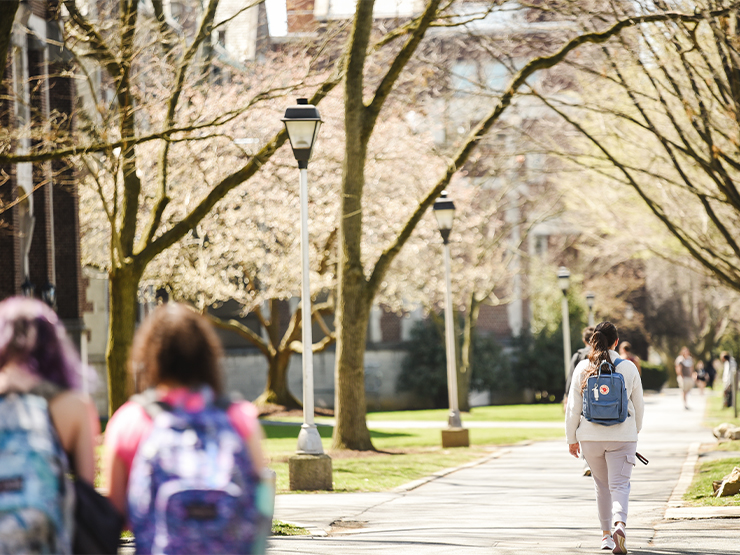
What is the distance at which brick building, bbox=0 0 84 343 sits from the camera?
19859 millimetres

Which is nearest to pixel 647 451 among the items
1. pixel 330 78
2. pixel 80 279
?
pixel 330 78

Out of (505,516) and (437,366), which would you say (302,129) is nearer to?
(505,516)

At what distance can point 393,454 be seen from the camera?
54.8 ft

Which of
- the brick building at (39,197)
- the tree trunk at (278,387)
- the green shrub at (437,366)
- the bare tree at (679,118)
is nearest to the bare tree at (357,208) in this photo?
the bare tree at (679,118)

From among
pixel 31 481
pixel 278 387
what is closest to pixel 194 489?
pixel 31 481

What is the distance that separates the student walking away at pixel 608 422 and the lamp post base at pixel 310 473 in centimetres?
500

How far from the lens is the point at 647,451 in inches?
654

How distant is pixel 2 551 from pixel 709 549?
582 centimetres

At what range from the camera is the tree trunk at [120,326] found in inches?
575

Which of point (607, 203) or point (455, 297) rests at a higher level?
point (607, 203)

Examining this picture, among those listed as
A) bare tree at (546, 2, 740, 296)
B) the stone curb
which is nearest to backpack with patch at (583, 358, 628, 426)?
the stone curb

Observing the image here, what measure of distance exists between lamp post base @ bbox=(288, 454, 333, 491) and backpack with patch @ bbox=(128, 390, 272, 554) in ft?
28.9

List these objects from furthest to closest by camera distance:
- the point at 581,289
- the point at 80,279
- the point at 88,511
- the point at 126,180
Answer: the point at 581,289, the point at 80,279, the point at 126,180, the point at 88,511

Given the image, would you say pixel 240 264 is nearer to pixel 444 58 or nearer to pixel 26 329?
pixel 444 58
